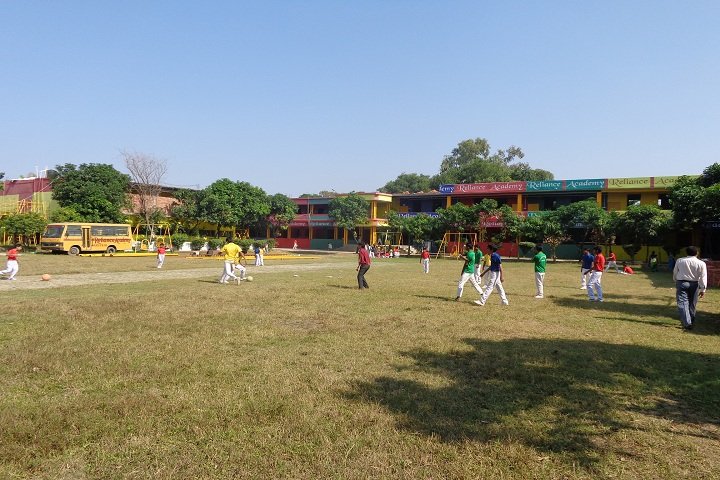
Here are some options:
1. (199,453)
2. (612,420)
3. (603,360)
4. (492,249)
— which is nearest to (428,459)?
(199,453)

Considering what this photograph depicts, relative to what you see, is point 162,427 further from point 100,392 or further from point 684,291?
point 684,291

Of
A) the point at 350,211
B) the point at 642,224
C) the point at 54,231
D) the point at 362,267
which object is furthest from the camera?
the point at 350,211

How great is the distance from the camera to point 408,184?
83125 mm

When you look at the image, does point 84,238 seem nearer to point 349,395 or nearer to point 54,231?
point 54,231

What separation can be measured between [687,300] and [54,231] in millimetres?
34911

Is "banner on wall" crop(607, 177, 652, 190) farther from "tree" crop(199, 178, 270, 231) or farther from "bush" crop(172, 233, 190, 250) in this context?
"bush" crop(172, 233, 190, 250)

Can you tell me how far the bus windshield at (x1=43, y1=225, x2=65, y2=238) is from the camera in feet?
106

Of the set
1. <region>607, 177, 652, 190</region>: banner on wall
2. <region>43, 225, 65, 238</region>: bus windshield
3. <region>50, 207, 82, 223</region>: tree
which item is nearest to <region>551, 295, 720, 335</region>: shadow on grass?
<region>607, 177, 652, 190</region>: banner on wall

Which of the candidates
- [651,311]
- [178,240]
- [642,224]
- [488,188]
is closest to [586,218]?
[642,224]

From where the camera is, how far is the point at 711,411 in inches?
192

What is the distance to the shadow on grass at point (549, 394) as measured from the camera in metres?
4.23

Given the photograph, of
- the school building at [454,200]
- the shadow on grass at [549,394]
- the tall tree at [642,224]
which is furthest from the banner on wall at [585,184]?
the shadow on grass at [549,394]

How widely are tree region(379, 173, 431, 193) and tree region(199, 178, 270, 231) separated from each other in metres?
33.9

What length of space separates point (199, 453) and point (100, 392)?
186cm
